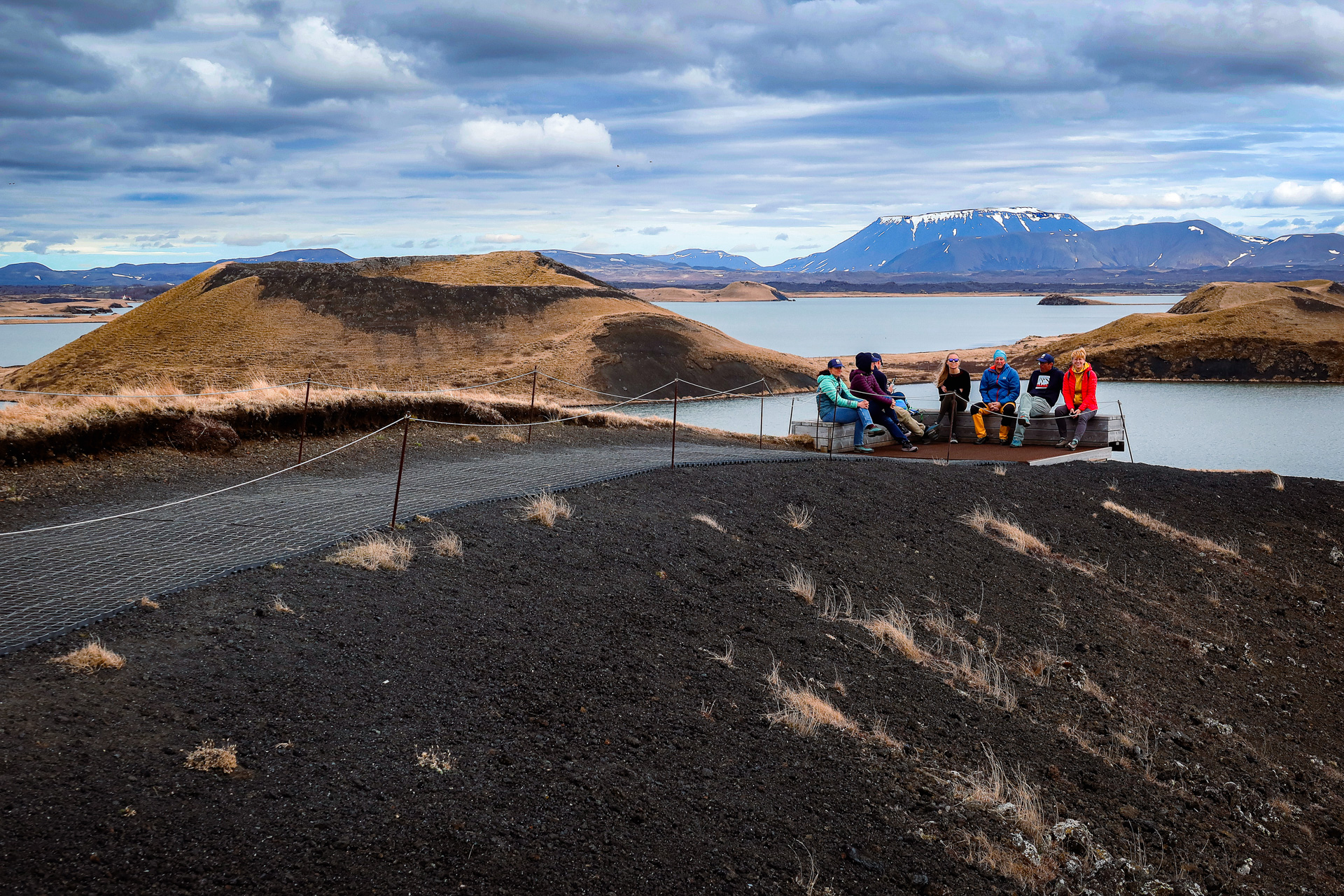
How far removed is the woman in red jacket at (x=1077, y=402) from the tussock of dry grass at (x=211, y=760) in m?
18.3

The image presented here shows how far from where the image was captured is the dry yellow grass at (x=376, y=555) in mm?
9438

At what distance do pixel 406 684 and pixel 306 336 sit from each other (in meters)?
70.6

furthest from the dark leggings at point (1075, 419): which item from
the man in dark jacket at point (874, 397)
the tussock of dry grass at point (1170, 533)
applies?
the man in dark jacket at point (874, 397)

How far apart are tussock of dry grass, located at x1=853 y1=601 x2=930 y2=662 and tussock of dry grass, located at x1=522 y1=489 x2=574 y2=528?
411 cm

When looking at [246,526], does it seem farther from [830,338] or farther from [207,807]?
[830,338]

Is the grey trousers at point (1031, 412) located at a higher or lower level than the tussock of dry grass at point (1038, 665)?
higher

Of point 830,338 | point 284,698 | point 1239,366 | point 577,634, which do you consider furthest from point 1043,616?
point 830,338

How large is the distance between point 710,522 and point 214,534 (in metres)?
6.54

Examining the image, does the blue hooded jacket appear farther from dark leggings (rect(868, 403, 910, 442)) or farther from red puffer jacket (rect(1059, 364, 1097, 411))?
dark leggings (rect(868, 403, 910, 442))

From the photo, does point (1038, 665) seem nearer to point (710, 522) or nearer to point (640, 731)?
point (710, 522)

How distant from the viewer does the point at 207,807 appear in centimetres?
544

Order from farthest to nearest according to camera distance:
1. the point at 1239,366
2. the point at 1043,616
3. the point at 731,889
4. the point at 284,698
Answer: the point at 1239,366, the point at 1043,616, the point at 284,698, the point at 731,889

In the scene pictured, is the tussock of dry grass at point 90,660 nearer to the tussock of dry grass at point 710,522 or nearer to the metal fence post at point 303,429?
the tussock of dry grass at point 710,522

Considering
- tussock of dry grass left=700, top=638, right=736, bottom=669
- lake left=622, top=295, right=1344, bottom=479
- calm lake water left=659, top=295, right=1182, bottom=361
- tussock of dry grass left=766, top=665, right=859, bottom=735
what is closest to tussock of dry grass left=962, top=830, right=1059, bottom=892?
tussock of dry grass left=766, top=665, right=859, bottom=735
